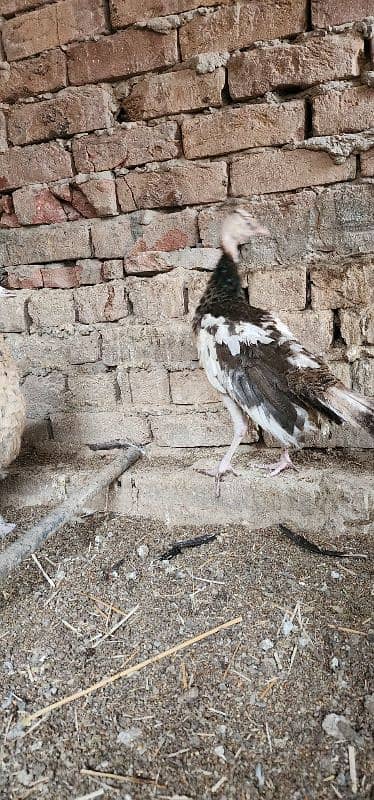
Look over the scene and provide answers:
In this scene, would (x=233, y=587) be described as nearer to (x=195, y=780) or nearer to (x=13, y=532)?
(x=195, y=780)

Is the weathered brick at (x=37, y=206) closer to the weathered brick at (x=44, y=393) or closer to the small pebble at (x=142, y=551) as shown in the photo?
the weathered brick at (x=44, y=393)

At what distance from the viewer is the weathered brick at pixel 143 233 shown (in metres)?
2.62

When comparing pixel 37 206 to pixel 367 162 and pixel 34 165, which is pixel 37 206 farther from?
pixel 367 162

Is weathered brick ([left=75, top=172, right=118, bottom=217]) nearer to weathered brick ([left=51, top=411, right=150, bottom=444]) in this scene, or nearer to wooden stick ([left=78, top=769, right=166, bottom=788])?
weathered brick ([left=51, top=411, right=150, bottom=444])

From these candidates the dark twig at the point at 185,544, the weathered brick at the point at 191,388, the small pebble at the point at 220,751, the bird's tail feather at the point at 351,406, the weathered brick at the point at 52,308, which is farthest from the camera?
the weathered brick at the point at 52,308

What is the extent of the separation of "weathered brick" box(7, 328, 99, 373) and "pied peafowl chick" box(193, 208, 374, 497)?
733mm

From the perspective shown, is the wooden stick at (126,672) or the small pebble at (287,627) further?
the small pebble at (287,627)

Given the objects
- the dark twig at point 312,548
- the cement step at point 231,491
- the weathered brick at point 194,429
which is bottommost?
the dark twig at point 312,548

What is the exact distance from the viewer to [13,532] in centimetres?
240

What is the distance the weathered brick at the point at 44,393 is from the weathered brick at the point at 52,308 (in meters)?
0.31

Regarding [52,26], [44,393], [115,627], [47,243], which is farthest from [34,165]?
[115,627]

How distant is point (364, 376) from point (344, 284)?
49 cm

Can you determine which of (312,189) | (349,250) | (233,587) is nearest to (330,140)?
(312,189)

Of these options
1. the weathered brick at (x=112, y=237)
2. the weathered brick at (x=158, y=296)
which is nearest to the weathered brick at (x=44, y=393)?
the weathered brick at (x=158, y=296)
